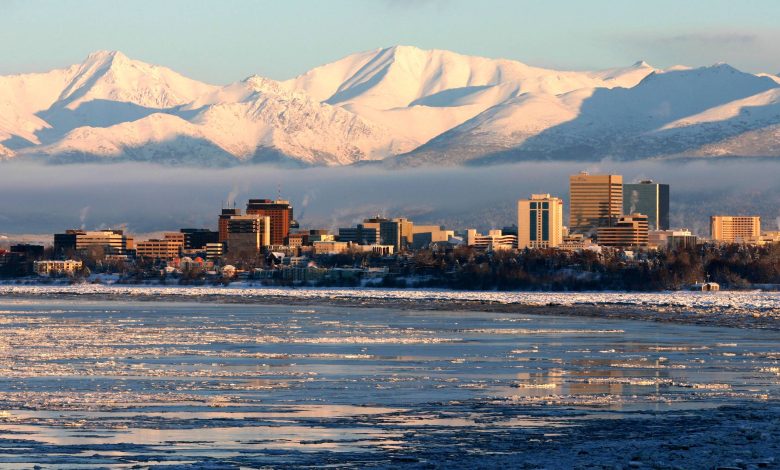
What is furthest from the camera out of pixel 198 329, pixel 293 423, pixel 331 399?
pixel 198 329

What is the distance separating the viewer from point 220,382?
5116 centimetres

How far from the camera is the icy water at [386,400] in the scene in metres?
34.5

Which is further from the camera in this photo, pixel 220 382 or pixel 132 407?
pixel 220 382

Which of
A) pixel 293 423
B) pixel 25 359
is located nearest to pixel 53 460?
pixel 293 423

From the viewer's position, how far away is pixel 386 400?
45.5m

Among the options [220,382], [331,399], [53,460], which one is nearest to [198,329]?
[220,382]

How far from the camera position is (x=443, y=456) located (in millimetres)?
34219

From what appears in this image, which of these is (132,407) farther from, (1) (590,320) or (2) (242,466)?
(1) (590,320)

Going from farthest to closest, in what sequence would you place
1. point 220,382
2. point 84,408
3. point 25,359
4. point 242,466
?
point 25,359, point 220,382, point 84,408, point 242,466

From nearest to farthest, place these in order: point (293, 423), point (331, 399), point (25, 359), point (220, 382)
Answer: point (293, 423) < point (331, 399) < point (220, 382) < point (25, 359)

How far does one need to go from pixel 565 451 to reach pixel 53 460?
12156mm

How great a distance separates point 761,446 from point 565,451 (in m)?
4.85

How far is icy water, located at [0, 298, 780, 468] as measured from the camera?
113 ft

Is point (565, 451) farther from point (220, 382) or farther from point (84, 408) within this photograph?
point (220, 382)
